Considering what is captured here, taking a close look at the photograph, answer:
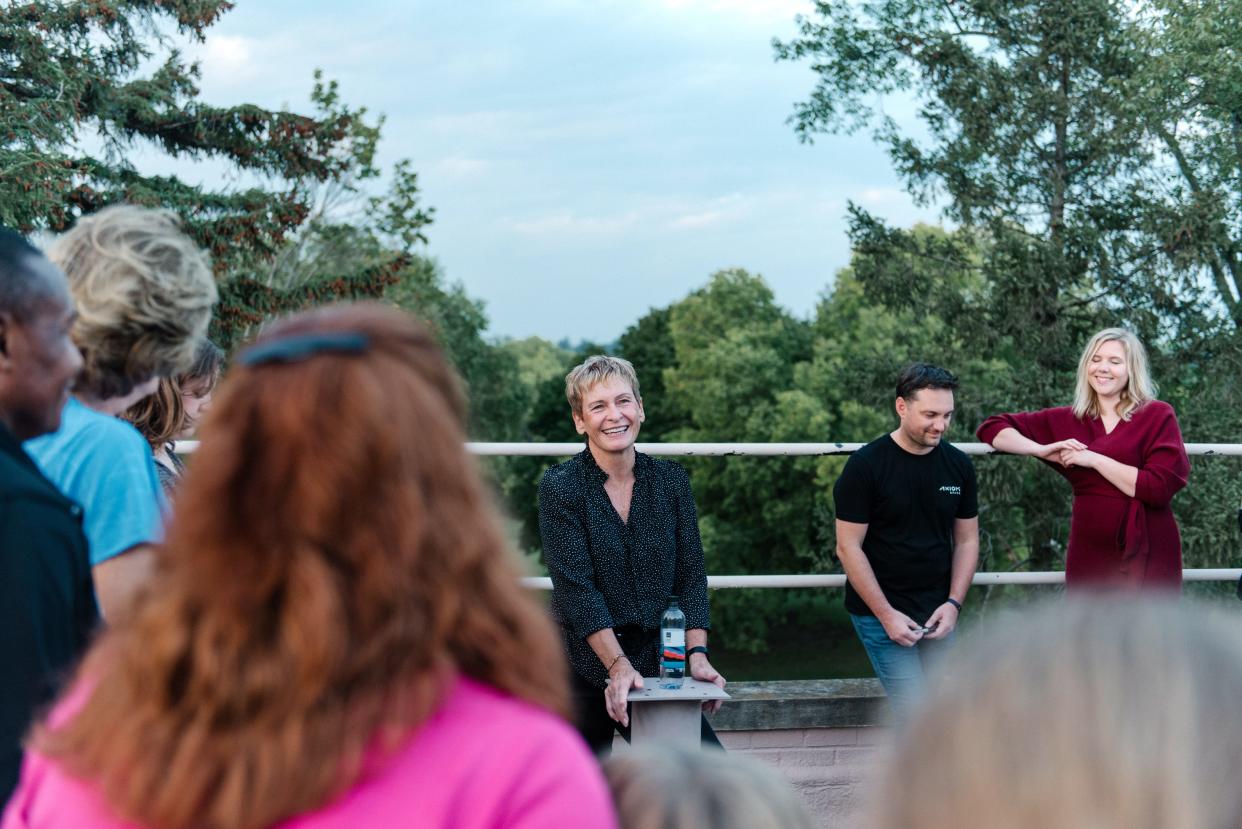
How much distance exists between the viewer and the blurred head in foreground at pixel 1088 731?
904 mm

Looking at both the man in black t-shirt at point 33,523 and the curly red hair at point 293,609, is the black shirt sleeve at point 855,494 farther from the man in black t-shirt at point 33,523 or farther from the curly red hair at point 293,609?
the curly red hair at point 293,609

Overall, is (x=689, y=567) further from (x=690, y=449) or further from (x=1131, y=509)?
(x=1131, y=509)

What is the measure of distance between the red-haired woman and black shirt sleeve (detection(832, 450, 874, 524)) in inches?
139

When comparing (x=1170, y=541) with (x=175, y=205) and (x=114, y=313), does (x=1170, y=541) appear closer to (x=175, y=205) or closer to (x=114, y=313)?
(x=114, y=313)

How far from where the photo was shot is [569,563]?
12.9 feet

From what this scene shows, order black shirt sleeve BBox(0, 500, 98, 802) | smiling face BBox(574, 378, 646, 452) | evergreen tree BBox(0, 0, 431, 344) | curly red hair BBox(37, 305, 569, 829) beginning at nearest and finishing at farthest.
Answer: curly red hair BBox(37, 305, 569, 829)
black shirt sleeve BBox(0, 500, 98, 802)
smiling face BBox(574, 378, 646, 452)
evergreen tree BBox(0, 0, 431, 344)

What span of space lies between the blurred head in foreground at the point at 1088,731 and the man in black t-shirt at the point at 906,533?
3.60m

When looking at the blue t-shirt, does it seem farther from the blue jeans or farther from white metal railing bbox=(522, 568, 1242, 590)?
the blue jeans

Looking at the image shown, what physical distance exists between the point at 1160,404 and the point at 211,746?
14.1 feet

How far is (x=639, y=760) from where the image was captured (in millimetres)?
1340

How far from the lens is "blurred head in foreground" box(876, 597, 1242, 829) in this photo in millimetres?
904

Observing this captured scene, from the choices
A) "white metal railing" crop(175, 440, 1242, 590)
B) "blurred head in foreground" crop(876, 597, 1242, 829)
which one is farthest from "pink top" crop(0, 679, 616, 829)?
"white metal railing" crop(175, 440, 1242, 590)


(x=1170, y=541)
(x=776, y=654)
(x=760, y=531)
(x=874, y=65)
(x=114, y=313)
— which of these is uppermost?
(x=874, y=65)

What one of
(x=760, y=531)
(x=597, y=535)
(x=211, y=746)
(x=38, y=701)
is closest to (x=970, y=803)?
(x=211, y=746)
